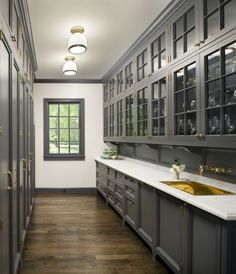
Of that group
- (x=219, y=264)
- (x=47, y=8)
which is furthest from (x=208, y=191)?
(x=47, y=8)

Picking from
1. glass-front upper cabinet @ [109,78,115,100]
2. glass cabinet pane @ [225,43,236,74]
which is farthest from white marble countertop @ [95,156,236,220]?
glass-front upper cabinet @ [109,78,115,100]

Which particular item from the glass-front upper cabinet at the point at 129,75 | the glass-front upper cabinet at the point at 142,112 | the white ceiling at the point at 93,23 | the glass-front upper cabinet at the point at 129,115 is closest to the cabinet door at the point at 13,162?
the white ceiling at the point at 93,23

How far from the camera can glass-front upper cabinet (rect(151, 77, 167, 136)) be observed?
3760mm

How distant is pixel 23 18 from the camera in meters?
3.54

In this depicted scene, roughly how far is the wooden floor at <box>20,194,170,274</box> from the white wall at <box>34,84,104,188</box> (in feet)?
5.47

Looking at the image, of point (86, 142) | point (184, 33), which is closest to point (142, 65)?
point (184, 33)

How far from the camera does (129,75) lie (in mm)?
5379

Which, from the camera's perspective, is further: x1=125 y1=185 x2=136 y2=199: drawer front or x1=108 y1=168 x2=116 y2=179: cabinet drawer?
x1=108 y1=168 x2=116 y2=179: cabinet drawer

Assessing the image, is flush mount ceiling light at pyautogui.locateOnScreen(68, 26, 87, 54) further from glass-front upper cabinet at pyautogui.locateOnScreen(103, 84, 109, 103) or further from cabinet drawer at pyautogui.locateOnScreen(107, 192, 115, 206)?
glass-front upper cabinet at pyautogui.locateOnScreen(103, 84, 109, 103)

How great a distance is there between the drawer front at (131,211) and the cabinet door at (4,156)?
2108 millimetres

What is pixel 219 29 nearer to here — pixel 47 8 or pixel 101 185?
pixel 47 8

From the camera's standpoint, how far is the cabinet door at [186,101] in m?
2.95

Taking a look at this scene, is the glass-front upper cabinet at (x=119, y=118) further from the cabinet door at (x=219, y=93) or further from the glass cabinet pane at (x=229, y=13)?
the glass cabinet pane at (x=229, y=13)

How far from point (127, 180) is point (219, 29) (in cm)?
251
